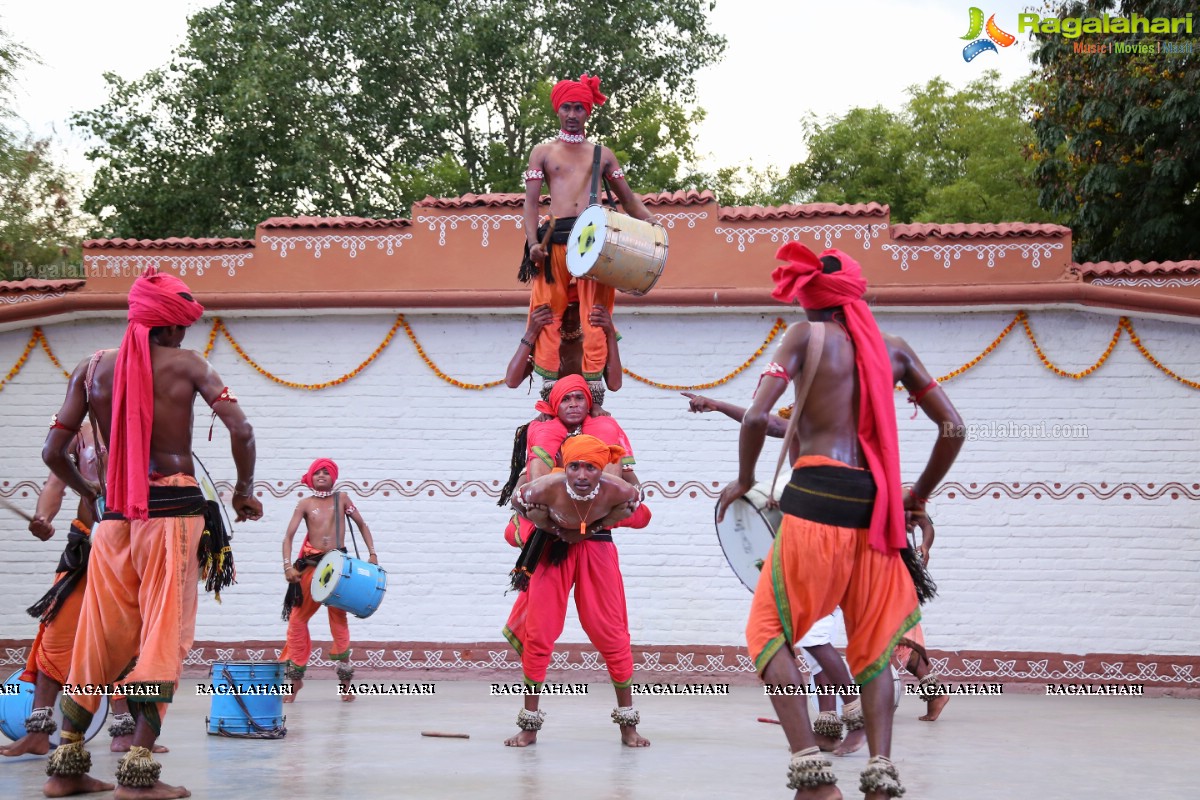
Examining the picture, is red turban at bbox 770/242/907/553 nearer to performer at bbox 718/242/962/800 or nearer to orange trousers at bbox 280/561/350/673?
performer at bbox 718/242/962/800

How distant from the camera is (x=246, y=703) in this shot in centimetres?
827

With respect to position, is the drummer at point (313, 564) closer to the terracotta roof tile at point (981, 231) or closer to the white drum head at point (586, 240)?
the white drum head at point (586, 240)

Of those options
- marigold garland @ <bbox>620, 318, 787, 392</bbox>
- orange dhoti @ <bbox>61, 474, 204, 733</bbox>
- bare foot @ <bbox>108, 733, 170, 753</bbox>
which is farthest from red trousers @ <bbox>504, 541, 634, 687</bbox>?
marigold garland @ <bbox>620, 318, 787, 392</bbox>

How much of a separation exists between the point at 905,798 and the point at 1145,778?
5.17 ft

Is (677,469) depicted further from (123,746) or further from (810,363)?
(810,363)

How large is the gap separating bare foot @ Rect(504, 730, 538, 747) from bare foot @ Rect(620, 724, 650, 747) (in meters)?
0.52

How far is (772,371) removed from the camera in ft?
17.9

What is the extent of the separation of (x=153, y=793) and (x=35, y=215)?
2146 cm

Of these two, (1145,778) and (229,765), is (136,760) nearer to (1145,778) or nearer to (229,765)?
(229,765)

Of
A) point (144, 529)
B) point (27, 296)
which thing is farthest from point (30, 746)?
point (27, 296)

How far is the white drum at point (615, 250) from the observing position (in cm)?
793

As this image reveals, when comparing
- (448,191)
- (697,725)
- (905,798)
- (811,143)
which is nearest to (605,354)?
(697,725)

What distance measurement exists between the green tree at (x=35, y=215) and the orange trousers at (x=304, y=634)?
11.0 m

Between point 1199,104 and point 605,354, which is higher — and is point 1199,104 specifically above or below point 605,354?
above
